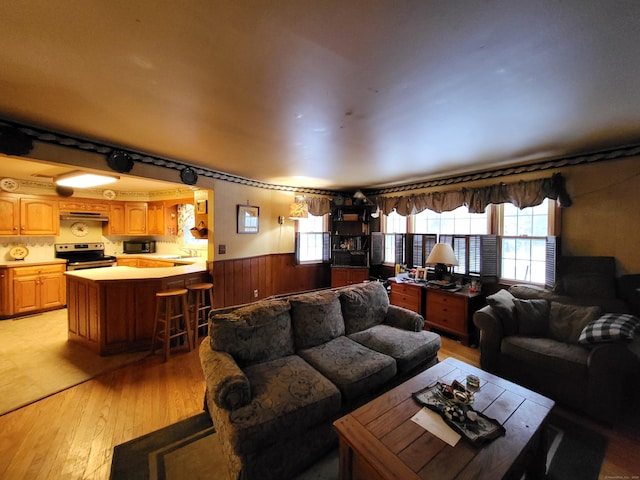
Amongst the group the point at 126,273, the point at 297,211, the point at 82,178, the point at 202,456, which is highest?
the point at 82,178

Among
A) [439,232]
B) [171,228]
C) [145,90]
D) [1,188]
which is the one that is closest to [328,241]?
[439,232]

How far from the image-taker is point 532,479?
1.56 meters

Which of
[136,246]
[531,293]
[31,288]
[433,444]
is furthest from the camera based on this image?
[136,246]

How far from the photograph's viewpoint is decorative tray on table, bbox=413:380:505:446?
132cm

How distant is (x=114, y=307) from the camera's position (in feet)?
10.1

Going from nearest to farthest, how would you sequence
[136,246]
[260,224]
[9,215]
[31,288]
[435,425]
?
[435,425]
[9,215]
[31,288]
[260,224]
[136,246]

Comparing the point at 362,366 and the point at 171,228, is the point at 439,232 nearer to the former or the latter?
the point at 362,366

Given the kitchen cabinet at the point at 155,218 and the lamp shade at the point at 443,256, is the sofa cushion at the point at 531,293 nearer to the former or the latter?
the lamp shade at the point at 443,256

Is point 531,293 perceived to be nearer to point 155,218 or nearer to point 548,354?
point 548,354

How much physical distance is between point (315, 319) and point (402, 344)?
2.77 feet

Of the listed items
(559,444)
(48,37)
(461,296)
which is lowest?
(559,444)

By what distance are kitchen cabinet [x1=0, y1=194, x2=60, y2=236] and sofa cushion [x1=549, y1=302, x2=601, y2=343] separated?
758 cm

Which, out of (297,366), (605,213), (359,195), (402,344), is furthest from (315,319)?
(605,213)

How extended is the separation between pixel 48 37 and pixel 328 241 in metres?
4.83
